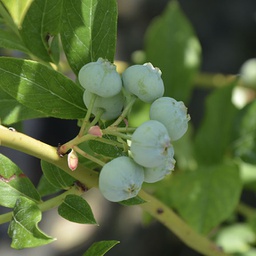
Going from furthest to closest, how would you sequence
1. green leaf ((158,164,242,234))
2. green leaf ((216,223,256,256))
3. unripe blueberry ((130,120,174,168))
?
green leaf ((216,223,256,256)) → green leaf ((158,164,242,234)) → unripe blueberry ((130,120,174,168))

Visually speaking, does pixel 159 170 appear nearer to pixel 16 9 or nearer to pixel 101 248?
pixel 101 248

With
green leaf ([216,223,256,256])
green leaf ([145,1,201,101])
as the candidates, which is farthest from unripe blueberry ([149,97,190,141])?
green leaf ([216,223,256,256])

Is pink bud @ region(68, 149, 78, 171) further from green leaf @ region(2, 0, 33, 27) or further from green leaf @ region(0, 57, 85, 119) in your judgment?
green leaf @ region(2, 0, 33, 27)

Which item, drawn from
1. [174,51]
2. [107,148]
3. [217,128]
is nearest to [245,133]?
[217,128]

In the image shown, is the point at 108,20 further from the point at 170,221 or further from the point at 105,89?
the point at 170,221

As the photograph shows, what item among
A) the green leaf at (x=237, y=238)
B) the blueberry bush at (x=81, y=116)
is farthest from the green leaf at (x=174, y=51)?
the blueberry bush at (x=81, y=116)

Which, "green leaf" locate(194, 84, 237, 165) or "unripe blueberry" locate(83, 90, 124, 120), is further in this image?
"green leaf" locate(194, 84, 237, 165)
